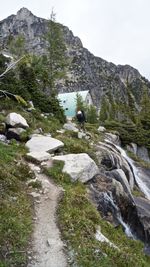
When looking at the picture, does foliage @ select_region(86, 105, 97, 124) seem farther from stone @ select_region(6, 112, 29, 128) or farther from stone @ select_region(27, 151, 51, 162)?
stone @ select_region(27, 151, 51, 162)

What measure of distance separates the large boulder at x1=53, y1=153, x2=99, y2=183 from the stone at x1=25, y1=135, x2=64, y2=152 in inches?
80.8

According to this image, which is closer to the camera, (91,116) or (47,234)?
(47,234)

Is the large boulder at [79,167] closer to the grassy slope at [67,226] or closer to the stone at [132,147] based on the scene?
the grassy slope at [67,226]

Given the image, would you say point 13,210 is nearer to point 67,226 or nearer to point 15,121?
point 67,226

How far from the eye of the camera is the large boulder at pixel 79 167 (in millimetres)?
19641

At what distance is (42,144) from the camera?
78.5 ft

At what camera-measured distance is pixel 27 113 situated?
106ft

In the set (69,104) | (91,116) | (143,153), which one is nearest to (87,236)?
(143,153)

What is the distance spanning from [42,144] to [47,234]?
10682 mm

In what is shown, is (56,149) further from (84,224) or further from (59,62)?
(59,62)

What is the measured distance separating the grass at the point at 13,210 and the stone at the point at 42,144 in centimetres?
285

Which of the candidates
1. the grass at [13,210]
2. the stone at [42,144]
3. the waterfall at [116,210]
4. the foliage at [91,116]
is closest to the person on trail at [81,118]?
the stone at [42,144]

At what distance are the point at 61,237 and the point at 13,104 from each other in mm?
20474

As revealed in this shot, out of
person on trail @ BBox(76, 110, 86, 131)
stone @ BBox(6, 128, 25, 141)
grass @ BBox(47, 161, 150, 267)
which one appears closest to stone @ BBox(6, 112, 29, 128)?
stone @ BBox(6, 128, 25, 141)
